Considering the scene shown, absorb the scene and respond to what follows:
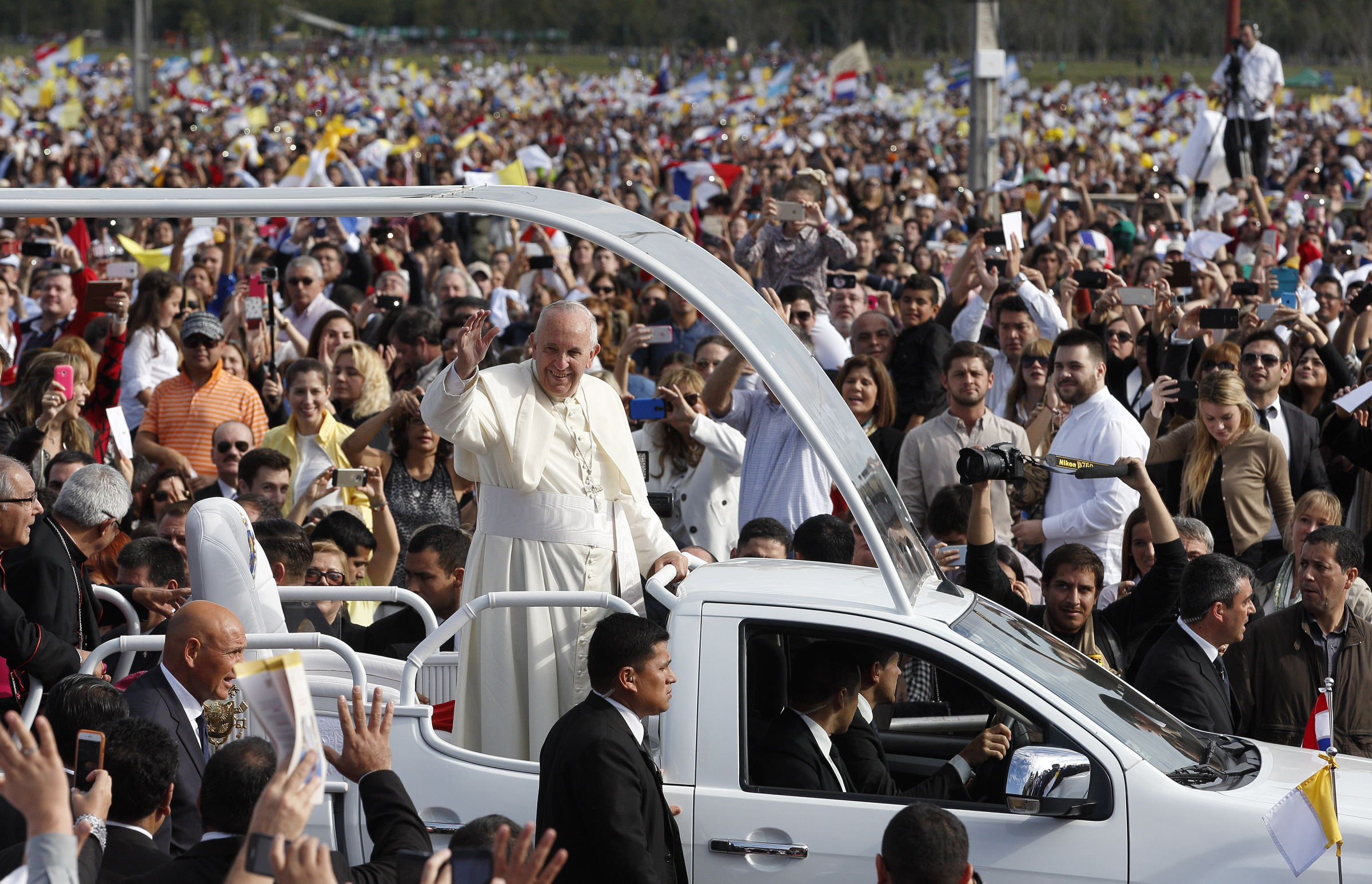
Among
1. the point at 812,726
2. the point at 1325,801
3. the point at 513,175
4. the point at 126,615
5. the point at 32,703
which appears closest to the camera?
the point at 1325,801

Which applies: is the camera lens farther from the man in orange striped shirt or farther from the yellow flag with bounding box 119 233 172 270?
the yellow flag with bounding box 119 233 172 270

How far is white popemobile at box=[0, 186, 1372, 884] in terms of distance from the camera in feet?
13.8

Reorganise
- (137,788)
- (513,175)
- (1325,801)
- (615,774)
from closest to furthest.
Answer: (137,788), (1325,801), (615,774), (513,175)

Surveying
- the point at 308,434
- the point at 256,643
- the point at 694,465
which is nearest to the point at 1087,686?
the point at 256,643

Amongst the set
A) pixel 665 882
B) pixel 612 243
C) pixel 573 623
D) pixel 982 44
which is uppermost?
pixel 982 44

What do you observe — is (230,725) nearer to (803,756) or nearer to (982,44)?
(803,756)

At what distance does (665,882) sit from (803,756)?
1.93ft

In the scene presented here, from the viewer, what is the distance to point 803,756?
14.7 feet

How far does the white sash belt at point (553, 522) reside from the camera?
5305 millimetres

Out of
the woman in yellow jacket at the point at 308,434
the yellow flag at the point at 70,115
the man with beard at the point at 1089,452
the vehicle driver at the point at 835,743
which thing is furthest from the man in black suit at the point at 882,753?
the yellow flag at the point at 70,115

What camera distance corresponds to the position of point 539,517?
17.4 feet

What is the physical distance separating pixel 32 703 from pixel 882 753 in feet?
8.65

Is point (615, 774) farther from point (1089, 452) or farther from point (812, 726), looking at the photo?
point (1089, 452)

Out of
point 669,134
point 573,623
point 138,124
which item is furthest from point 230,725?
point 669,134
